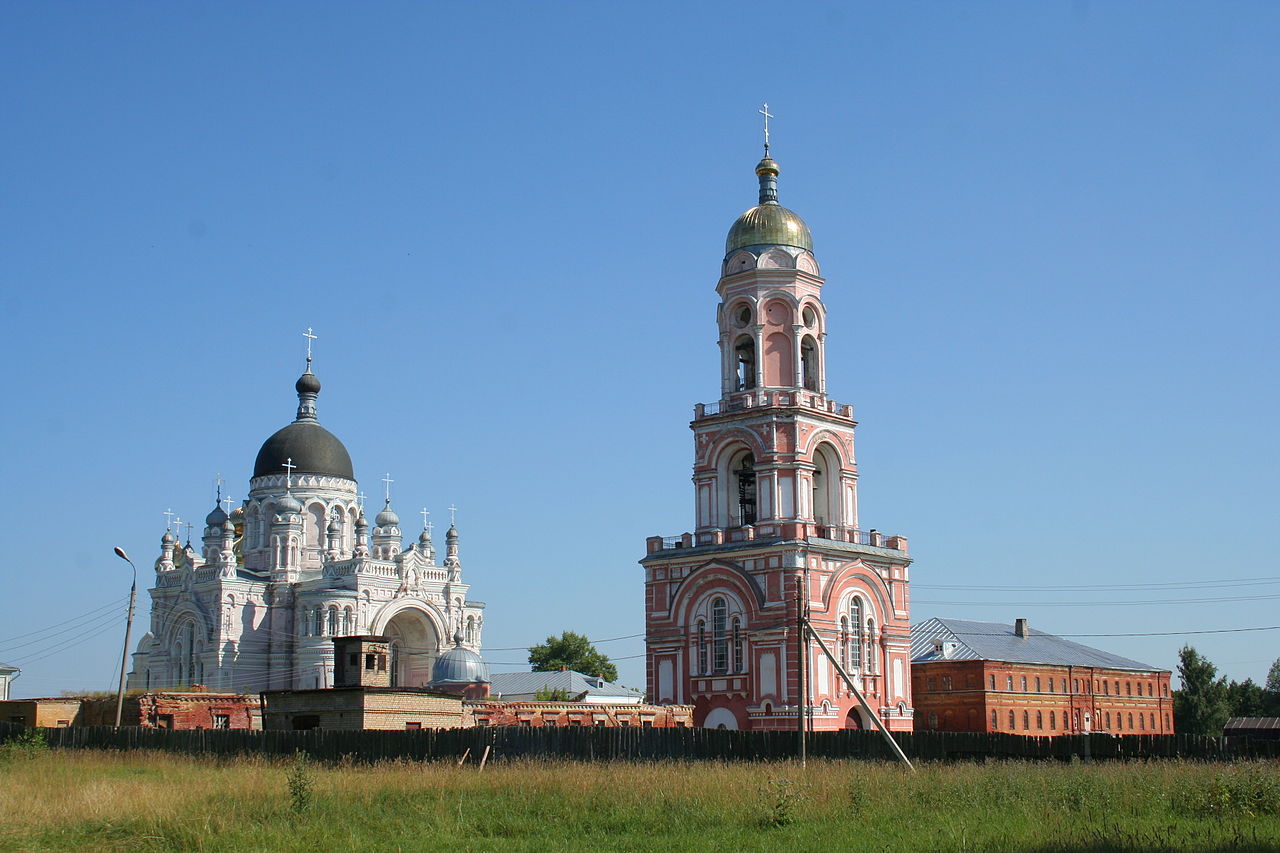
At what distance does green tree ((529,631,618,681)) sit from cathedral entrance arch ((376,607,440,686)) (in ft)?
54.1

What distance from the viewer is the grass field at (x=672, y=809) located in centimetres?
1817

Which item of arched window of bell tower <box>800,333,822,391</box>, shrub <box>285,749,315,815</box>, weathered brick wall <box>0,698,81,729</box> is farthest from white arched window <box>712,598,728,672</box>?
shrub <box>285,749,315,815</box>

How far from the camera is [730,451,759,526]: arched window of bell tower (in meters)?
46.0

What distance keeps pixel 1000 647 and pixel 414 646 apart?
28.8m

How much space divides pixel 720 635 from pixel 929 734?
531 inches

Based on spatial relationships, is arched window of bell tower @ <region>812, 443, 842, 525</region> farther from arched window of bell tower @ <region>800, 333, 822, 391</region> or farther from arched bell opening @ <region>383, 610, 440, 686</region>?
arched bell opening @ <region>383, 610, 440, 686</region>

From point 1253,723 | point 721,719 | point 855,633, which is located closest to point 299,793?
point 721,719

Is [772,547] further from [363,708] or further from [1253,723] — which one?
[1253,723]

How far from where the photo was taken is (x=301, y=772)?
73.3ft

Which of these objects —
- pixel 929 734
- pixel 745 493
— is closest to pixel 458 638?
pixel 745 493

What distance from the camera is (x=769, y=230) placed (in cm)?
4691

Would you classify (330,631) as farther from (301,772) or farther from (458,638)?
(301,772)

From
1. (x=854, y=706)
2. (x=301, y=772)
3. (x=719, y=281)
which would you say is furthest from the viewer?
(x=719, y=281)

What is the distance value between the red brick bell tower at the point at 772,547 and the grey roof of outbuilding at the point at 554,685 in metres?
24.0
